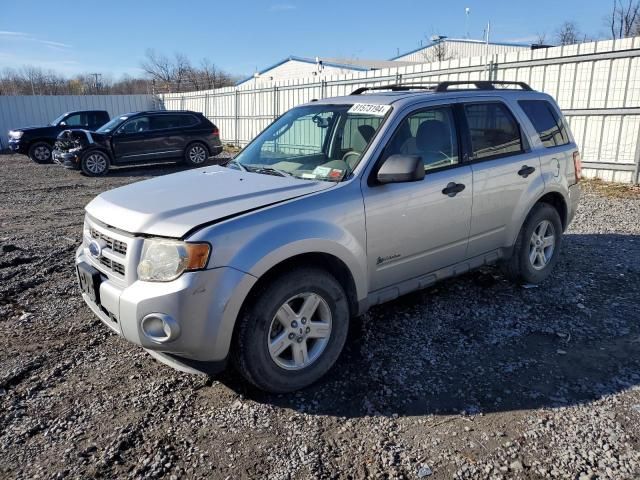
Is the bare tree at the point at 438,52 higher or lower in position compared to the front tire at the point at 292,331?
higher

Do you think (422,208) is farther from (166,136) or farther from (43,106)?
(43,106)

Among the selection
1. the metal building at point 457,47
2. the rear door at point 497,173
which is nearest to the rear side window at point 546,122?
the rear door at point 497,173

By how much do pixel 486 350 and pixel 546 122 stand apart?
2.52m

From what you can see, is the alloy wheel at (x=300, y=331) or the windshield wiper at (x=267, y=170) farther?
the windshield wiper at (x=267, y=170)

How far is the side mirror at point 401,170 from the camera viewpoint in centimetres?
330

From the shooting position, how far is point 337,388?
Result: 10.6 feet

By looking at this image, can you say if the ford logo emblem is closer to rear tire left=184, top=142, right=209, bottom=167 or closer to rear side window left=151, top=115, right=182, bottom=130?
rear side window left=151, top=115, right=182, bottom=130

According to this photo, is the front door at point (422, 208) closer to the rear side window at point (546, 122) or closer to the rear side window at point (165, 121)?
the rear side window at point (546, 122)

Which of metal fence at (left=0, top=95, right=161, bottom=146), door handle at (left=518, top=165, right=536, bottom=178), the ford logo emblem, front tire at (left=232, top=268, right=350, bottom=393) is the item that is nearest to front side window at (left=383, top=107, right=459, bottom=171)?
door handle at (left=518, top=165, right=536, bottom=178)

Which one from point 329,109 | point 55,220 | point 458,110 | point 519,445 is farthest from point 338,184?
point 55,220

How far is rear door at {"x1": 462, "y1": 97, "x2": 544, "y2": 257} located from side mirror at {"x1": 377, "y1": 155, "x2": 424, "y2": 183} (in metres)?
0.93

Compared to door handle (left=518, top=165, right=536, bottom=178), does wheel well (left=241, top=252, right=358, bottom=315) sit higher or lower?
lower

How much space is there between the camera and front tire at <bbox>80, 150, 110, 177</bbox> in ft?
44.6

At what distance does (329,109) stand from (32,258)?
4.17 metres
